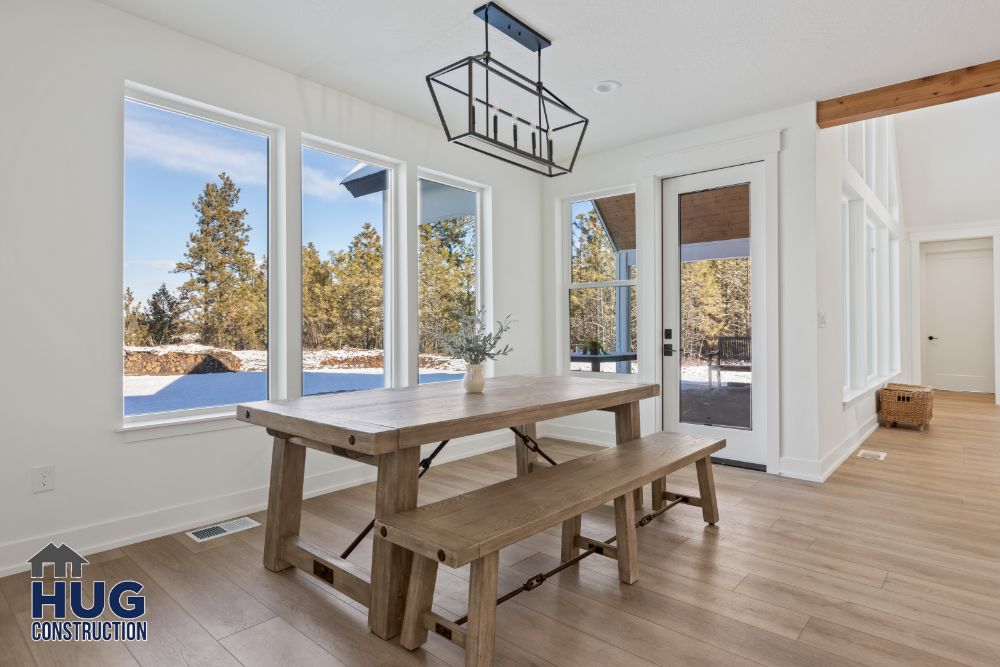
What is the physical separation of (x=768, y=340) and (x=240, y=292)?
360cm

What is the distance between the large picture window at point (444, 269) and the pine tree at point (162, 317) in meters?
1.67

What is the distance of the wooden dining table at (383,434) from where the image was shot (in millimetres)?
1936

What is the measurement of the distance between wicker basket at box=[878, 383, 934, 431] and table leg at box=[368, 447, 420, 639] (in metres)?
5.60

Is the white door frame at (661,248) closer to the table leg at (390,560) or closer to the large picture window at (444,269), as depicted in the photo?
the large picture window at (444,269)

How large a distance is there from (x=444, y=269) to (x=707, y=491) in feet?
8.67

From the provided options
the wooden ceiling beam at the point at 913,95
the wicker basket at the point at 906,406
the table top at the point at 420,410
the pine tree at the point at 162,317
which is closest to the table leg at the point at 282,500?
the table top at the point at 420,410

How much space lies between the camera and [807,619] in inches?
78.7

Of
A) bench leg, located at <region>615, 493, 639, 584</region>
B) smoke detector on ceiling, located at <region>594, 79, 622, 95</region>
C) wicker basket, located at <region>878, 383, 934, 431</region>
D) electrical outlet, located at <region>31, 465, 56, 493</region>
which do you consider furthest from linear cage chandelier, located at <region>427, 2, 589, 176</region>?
wicker basket, located at <region>878, 383, 934, 431</region>

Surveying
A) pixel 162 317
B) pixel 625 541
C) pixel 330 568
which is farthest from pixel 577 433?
pixel 162 317

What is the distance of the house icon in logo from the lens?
2389 mm

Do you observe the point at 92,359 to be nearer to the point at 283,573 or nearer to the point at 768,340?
the point at 283,573

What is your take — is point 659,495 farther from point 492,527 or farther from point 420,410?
point 492,527

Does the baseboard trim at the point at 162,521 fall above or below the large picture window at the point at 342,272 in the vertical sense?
below

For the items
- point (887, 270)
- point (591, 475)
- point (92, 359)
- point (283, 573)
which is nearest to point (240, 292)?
point (92, 359)
